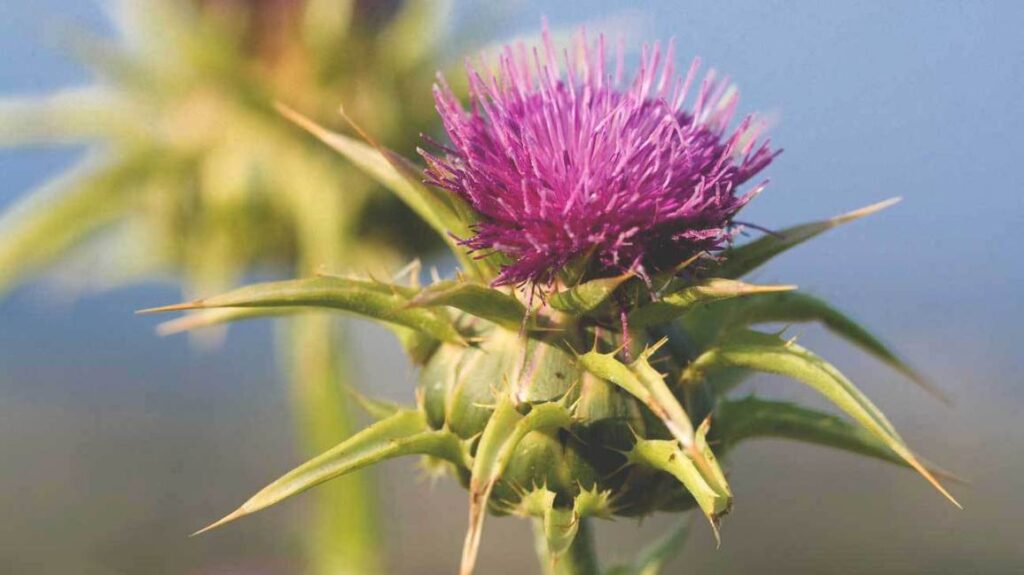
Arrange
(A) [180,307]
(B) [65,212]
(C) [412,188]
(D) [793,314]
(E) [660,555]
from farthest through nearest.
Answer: (B) [65,212], (E) [660,555], (D) [793,314], (C) [412,188], (A) [180,307]

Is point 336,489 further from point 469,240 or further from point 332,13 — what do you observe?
point 469,240

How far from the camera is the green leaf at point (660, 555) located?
2029mm

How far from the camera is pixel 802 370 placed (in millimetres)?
1566

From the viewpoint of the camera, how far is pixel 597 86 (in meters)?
1.79

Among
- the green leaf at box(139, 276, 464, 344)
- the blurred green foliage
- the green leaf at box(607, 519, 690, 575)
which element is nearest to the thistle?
the green leaf at box(139, 276, 464, 344)

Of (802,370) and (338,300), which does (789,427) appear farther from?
(338,300)

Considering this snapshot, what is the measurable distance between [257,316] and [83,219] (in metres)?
1.75

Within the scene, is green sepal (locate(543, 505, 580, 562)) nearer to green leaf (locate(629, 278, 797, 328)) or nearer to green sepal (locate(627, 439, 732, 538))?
green sepal (locate(627, 439, 732, 538))

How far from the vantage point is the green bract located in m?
1.54

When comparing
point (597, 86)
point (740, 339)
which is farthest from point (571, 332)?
point (597, 86)

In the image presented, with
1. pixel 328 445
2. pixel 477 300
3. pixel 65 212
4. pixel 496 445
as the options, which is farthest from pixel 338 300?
pixel 65 212

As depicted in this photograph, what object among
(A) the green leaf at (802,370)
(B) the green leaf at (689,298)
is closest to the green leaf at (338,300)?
(B) the green leaf at (689,298)

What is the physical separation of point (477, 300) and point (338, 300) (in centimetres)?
20

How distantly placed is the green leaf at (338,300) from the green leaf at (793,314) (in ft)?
1.36
